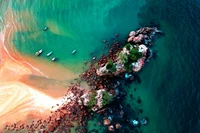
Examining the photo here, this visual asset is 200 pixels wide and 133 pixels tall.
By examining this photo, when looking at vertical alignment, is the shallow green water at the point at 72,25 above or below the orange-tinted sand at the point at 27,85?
above

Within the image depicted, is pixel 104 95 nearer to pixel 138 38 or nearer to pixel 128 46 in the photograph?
pixel 128 46

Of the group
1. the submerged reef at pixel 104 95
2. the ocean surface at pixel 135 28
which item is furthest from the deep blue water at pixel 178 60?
the submerged reef at pixel 104 95

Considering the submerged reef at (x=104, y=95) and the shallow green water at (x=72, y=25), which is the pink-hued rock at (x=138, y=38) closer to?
the submerged reef at (x=104, y=95)

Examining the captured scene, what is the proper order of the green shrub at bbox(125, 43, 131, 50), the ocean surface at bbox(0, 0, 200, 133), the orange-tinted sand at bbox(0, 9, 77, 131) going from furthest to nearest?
the green shrub at bbox(125, 43, 131, 50) → the orange-tinted sand at bbox(0, 9, 77, 131) → the ocean surface at bbox(0, 0, 200, 133)

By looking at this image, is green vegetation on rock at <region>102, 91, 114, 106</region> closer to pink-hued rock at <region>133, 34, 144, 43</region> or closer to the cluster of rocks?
the cluster of rocks

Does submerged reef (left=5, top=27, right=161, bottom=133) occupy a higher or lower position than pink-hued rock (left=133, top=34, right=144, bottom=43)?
lower

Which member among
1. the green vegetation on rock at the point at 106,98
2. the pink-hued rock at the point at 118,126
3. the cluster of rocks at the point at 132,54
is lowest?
the pink-hued rock at the point at 118,126

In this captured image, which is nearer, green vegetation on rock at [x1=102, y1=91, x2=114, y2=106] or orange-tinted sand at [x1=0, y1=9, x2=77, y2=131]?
green vegetation on rock at [x1=102, y1=91, x2=114, y2=106]

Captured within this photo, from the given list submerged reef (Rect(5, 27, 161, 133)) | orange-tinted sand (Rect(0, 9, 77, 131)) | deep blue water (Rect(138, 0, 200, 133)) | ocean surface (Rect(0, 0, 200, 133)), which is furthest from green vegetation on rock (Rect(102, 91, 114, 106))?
deep blue water (Rect(138, 0, 200, 133))
